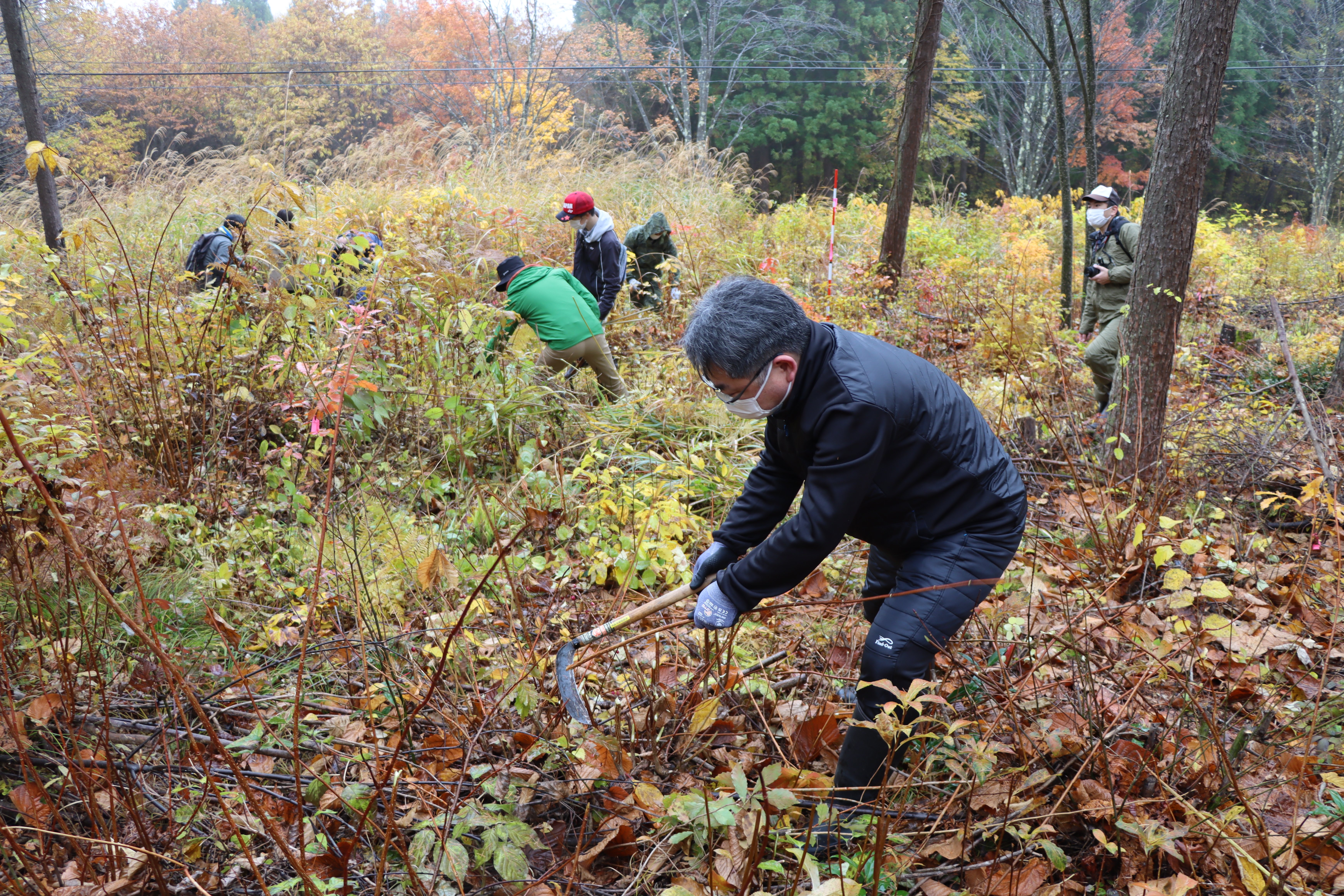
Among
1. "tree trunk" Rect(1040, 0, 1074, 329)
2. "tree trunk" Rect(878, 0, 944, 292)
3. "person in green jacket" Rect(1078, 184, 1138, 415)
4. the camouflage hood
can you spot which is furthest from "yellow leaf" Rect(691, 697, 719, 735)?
"tree trunk" Rect(1040, 0, 1074, 329)

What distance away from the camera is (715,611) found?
205 cm

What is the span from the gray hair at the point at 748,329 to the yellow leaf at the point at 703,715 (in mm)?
845

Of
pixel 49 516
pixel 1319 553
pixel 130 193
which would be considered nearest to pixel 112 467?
pixel 49 516

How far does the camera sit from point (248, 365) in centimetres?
441

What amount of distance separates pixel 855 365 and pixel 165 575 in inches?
114

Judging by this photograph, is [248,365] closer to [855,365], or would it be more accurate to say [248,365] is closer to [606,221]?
[606,221]

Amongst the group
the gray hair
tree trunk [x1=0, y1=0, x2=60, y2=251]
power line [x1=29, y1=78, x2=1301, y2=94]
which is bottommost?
the gray hair

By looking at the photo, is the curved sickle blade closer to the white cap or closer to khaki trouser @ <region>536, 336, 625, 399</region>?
khaki trouser @ <region>536, 336, 625, 399</region>

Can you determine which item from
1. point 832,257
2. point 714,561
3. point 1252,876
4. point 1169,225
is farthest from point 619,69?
point 1252,876

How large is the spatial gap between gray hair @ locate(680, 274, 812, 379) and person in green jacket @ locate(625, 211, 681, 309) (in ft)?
18.7

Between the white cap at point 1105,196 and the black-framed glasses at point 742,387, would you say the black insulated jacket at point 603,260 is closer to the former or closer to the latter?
the white cap at point 1105,196

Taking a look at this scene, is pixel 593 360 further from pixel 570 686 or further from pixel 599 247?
pixel 570 686

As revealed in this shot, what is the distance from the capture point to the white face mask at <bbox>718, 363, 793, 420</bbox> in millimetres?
1910

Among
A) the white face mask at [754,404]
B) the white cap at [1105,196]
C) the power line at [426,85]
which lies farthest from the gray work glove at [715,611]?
the power line at [426,85]
